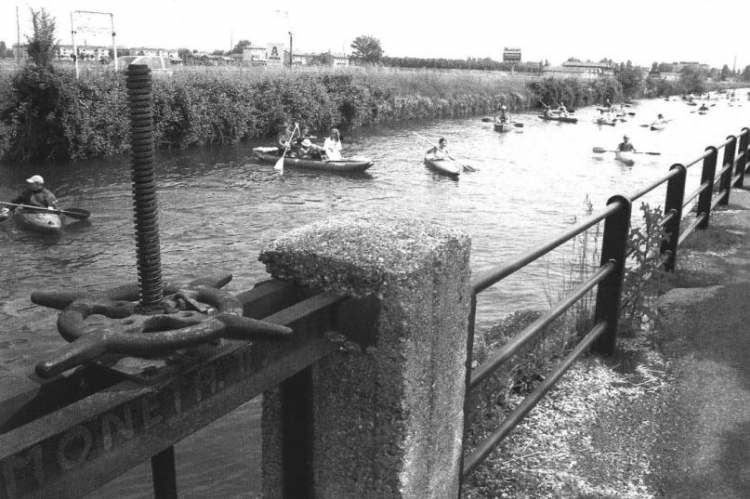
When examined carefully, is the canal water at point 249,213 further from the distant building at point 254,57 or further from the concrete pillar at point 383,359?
the distant building at point 254,57

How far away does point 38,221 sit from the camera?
15492 mm

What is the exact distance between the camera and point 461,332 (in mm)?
2389

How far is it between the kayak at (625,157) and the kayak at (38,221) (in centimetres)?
2044

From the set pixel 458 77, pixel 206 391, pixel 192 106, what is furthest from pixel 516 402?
pixel 458 77

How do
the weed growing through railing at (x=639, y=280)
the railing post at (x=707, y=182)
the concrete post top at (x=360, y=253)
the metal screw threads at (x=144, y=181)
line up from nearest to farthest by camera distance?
the metal screw threads at (x=144, y=181) → the concrete post top at (x=360, y=253) → the weed growing through railing at (x=639, y=280) → the railing post at (x=707, y=182)

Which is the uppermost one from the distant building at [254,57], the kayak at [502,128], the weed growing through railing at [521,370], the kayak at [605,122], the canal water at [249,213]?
the distant building at [254,57]

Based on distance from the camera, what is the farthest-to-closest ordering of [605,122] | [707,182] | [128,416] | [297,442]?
[605,122] → [707,182] → [297,442] → [128,416]

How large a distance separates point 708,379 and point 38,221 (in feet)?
47.5

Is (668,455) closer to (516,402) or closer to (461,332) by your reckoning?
(516,402)

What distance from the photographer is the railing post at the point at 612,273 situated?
4.44m

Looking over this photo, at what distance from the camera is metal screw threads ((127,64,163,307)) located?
1.50m

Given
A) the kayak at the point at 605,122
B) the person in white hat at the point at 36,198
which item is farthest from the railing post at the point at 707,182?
the kayak at the point at 605,122

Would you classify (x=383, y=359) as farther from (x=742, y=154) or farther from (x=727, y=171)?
(x=742, y=154)

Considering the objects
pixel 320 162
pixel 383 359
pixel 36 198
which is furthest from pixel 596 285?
pixel 320 162
